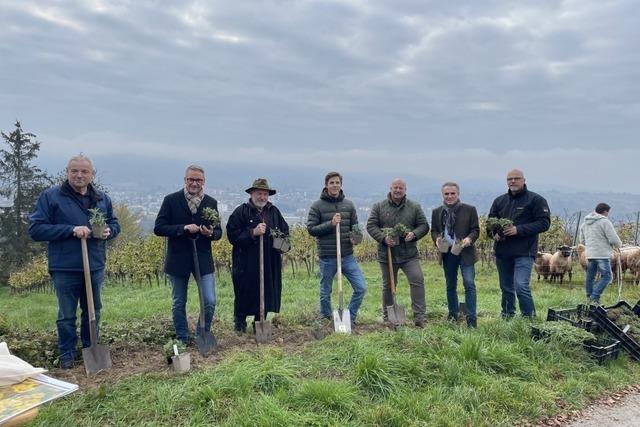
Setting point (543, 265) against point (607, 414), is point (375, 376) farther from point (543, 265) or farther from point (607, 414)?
point (543, 265)

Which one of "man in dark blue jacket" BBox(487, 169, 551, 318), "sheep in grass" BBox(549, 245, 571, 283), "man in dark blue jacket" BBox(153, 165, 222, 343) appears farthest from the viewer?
"sheep in grass" BBox(549, 245, 571, 283)

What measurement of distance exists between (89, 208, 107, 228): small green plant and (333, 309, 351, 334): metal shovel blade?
3095 millimetres

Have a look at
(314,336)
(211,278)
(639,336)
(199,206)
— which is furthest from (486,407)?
(199,206)

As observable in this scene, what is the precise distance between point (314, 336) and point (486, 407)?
2412 mm

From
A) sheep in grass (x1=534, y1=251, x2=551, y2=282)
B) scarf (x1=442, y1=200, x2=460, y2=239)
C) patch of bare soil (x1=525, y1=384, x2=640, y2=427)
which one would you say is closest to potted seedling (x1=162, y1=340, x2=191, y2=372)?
patch of bare soil (x1=525, y1=384, x2=640, y2=427)

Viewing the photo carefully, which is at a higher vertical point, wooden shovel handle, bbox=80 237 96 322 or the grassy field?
wooden shovel handle, bbox=80 237 96 322

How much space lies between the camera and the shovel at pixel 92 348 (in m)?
4.62

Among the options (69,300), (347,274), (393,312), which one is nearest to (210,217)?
(69,300)

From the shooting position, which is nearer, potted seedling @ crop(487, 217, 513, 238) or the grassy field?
the grassy field

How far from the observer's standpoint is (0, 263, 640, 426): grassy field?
377 centimetres

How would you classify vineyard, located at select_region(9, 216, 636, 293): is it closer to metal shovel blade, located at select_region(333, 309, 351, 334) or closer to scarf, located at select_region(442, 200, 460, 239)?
scarf, located at select_region(442, 200, 460, 239)

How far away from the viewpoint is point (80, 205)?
493cm

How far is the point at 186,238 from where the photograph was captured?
5.45 meters

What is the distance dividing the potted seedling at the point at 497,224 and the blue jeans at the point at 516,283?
0.45 meters
